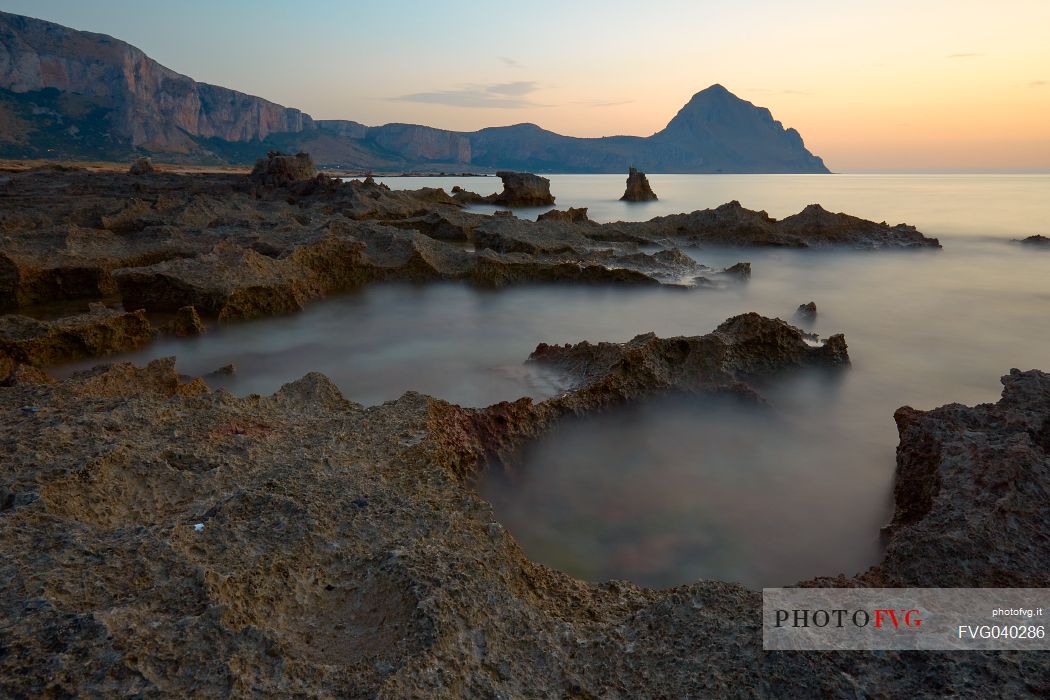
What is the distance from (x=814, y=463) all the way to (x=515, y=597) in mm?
3250

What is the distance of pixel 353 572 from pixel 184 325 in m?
6.30

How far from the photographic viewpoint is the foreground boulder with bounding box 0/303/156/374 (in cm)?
559

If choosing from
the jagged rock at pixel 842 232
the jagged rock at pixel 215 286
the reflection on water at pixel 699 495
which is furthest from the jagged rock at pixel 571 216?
the reflection on water at pixel 699 495

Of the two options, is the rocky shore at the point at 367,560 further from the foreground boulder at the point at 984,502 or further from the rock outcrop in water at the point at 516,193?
the rock outcrop in water at the point at 516,193

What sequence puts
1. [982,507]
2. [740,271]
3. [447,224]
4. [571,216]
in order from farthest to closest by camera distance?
[571,216], [447,224], [740,271], [982,507]

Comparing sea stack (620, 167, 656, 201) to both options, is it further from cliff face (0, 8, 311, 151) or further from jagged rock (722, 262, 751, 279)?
cliff face (0, 8, 311, 151)

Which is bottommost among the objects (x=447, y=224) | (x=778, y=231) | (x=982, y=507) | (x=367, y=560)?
(x=367, y=560)

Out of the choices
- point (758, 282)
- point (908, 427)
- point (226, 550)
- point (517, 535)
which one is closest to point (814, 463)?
point (908, 427)

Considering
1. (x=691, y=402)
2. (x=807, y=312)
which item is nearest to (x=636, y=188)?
(x=807, y=312)

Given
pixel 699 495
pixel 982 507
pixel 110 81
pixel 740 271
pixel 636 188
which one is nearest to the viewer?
pixel 982 507

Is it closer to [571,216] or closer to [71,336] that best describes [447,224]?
[571,216]

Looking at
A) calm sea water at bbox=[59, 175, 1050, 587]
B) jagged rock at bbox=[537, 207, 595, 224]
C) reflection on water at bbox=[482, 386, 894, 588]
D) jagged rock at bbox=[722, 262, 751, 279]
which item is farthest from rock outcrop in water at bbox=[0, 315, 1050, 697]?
jagged rock at bbox=[537, 207, 595, 224]

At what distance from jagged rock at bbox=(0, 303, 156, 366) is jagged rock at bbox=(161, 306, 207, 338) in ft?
1.45

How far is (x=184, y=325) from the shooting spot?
711 centimetres
